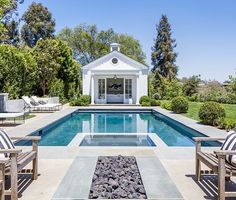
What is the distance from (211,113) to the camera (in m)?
13.8

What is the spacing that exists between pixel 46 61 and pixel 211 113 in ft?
56.3

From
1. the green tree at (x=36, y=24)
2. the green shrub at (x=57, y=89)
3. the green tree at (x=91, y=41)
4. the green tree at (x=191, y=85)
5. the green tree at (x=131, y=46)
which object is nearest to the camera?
the green shrub at (x=57, y=89)

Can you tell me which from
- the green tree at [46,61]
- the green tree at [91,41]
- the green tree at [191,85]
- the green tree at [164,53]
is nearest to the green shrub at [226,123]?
the green tree at [46,61]

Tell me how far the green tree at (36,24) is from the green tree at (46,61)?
1767 centimetres

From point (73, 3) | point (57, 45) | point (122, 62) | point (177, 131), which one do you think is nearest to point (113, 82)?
point (122, 62)

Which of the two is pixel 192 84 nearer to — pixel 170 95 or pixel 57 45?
pixel 170 95

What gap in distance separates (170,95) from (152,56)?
13.5 metres

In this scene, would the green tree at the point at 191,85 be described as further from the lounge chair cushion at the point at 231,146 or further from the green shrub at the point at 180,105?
the lounge chair cushion at the point at 231,146

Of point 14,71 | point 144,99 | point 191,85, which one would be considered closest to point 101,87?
point 144,99

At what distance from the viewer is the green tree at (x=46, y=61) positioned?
87.5ft

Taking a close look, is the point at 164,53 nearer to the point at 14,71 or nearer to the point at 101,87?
the point at 101,87

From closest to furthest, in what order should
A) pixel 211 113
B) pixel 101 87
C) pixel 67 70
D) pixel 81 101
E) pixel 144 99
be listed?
pixel 211 113
pixel 81 101
pixel 144 99
pixel 101 87
pixel 67 70

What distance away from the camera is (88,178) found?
17.3ft

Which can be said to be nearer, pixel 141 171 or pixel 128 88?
pixel 141 171
